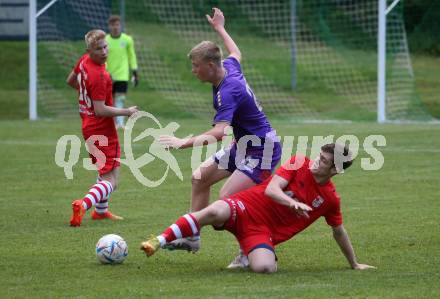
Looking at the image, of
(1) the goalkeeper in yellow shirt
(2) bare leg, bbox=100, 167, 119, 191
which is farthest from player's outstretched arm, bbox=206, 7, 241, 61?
(1) the goalkeeper in yellow shirt

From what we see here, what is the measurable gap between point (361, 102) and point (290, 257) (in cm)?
1779

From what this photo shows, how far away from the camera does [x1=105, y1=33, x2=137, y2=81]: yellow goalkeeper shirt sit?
22078 mm

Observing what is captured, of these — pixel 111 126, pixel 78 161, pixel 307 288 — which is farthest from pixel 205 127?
pixel 307 288

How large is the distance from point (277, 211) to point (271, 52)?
2103 centimetres

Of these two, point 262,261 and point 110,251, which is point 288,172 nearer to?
point 262,261

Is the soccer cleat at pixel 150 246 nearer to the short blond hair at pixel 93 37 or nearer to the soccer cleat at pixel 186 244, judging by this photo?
the soccer cleat at pixel 186 244

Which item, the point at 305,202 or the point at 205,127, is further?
the point at 205,127

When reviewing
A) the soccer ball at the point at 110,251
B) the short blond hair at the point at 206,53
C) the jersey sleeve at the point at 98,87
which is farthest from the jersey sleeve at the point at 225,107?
the jersey sleeve at the point at 98,87

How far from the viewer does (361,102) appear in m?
26.1

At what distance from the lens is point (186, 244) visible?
8.37 m

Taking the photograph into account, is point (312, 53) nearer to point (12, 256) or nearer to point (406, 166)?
point (406, 166)

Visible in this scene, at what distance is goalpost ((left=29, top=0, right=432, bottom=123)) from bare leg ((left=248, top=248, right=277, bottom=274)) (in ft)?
53.1

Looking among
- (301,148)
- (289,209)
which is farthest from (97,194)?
(301,148)

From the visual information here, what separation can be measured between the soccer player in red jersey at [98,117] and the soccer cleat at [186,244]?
2.36 meters
